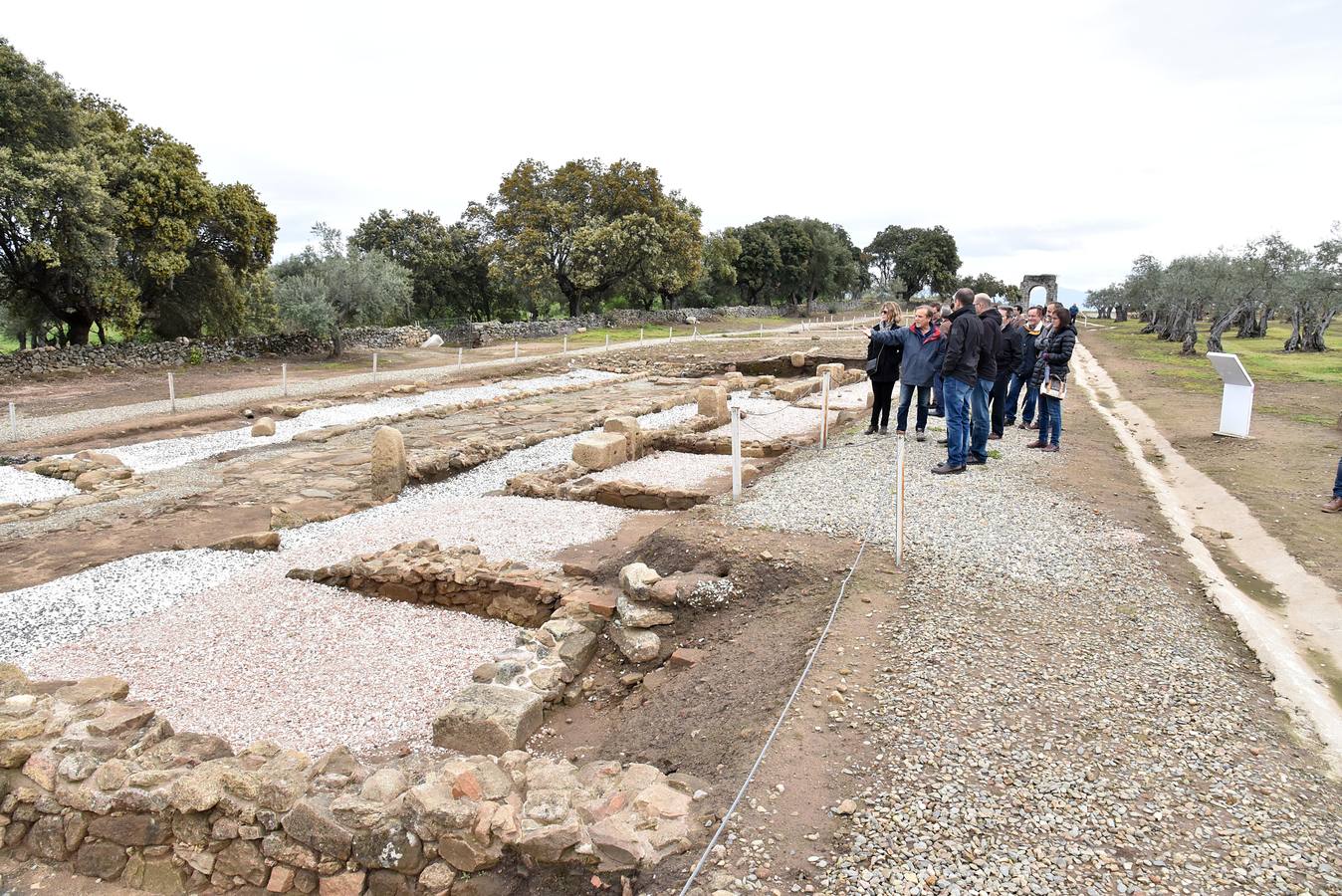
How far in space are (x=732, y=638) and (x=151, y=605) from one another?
6.49 m

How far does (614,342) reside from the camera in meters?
43.8

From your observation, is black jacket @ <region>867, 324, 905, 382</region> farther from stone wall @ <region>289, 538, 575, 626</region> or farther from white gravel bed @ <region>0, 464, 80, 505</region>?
white gravel bed @ <region>0, 464, 80, 505</region>

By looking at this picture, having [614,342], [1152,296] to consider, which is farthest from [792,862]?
[1152,296]

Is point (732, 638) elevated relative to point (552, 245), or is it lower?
lower

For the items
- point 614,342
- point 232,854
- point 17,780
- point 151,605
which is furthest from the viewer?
point 614,342

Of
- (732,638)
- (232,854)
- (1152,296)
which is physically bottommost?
(232,854)

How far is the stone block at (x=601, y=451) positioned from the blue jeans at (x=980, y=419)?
6674 mm

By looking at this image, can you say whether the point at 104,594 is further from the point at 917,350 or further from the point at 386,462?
the point at 917,350

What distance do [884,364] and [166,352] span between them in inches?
1153

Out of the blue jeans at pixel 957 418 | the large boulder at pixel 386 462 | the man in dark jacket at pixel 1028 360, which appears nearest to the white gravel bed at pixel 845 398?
the man in dark jacket at pixel 1028 360

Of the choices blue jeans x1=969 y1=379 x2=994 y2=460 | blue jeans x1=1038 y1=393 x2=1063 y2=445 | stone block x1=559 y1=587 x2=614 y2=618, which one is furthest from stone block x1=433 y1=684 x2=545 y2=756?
blue jeans x1=1038 y1=393 x2=1063 y2=445

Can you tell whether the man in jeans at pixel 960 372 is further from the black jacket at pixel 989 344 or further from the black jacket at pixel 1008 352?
the black jacket at pixel 1008 352

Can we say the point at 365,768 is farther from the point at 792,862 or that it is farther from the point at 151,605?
the point at 151,605

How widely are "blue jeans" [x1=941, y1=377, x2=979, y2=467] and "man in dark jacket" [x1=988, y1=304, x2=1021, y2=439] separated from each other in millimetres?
2918
